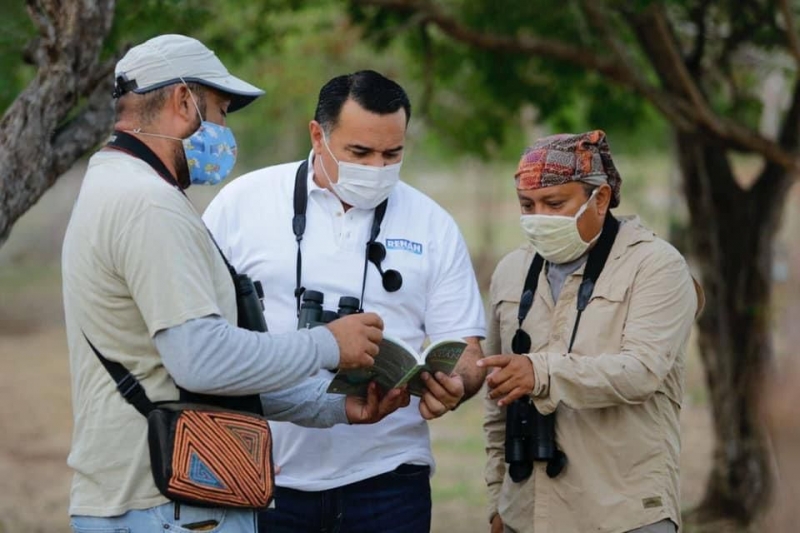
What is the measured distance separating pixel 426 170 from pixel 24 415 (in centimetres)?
2374

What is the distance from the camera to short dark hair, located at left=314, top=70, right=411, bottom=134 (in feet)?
13.3

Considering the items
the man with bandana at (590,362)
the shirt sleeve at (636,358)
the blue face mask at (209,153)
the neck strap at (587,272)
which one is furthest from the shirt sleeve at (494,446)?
the blue face mask at (209,153)

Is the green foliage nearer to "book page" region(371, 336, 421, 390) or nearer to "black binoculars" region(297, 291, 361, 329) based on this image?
"black binoculars" region(297, 291, 361, 329)

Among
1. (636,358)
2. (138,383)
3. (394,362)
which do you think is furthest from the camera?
(636,358)

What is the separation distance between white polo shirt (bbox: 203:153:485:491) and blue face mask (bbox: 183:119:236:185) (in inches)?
27.2

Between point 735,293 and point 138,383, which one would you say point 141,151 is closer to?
point 138,383

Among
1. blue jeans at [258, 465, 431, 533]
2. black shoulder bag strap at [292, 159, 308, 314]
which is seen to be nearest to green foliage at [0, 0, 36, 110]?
black shoulder bag strap at [292, 159, 308, 314]

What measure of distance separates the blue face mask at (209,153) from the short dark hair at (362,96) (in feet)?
2.38

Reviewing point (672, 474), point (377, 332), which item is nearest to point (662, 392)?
point (672, 474)

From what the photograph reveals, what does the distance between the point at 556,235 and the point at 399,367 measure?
2.35 ft

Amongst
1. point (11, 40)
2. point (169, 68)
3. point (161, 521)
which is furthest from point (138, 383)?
point (11, 40)

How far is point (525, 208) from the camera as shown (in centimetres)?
410

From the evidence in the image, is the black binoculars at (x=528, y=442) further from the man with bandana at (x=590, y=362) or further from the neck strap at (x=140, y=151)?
the neck strap at (x=140, y=151)

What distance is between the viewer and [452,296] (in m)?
4.11
